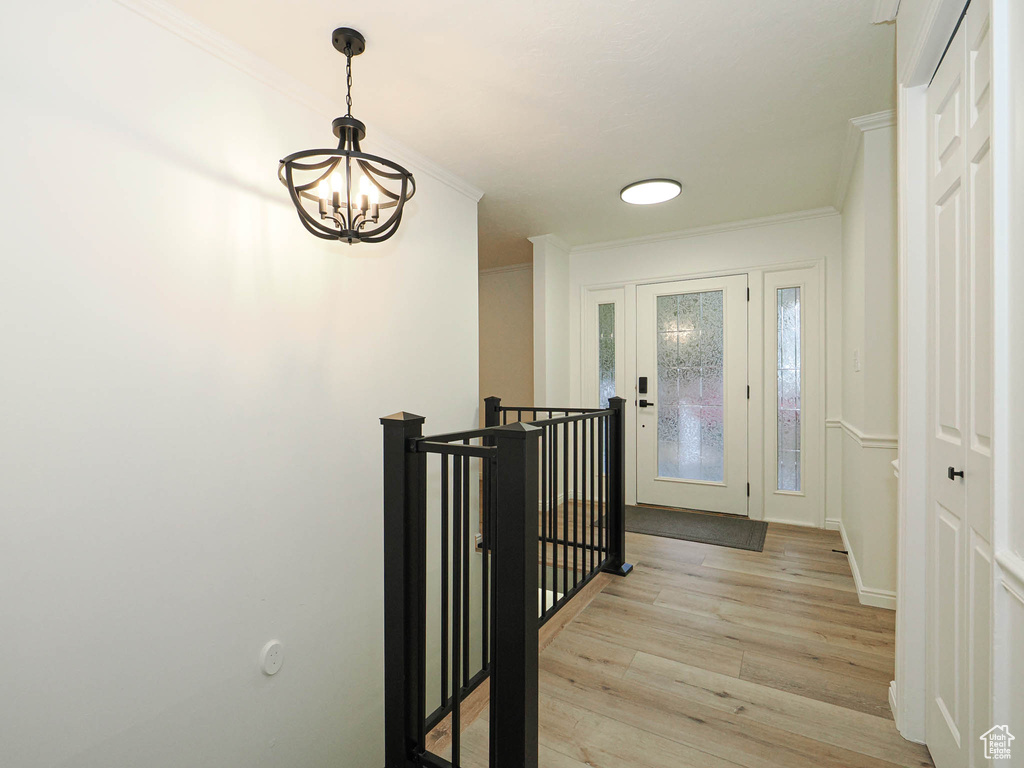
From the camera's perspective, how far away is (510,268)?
5.43m

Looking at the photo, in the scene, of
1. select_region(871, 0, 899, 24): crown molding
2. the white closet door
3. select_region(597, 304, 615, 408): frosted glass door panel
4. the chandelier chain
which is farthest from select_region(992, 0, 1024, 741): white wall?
select_region(597, 304, 615, 408): frosted glass door panel

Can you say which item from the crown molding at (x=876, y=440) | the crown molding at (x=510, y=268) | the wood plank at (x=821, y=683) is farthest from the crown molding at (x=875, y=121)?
the crown molding at (x=510, y=268)

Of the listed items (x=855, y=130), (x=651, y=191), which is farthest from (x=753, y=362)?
(x=855, y=130)

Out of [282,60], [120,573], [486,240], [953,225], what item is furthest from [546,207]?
[120,573]

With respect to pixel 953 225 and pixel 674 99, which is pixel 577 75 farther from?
pixel 953 225

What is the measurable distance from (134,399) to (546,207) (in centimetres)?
288

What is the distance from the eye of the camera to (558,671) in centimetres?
197

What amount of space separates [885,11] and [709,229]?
2442 millimetres

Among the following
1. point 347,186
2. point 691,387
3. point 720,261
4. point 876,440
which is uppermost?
point 720,261

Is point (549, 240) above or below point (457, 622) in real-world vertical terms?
above

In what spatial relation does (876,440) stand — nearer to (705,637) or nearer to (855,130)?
(705,637)

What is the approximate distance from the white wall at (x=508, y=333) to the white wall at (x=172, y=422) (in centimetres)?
299

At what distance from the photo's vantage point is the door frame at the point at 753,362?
3.70 meters

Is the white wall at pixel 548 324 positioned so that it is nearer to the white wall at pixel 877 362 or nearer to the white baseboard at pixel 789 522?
the white baseboard at pixel 789 522
